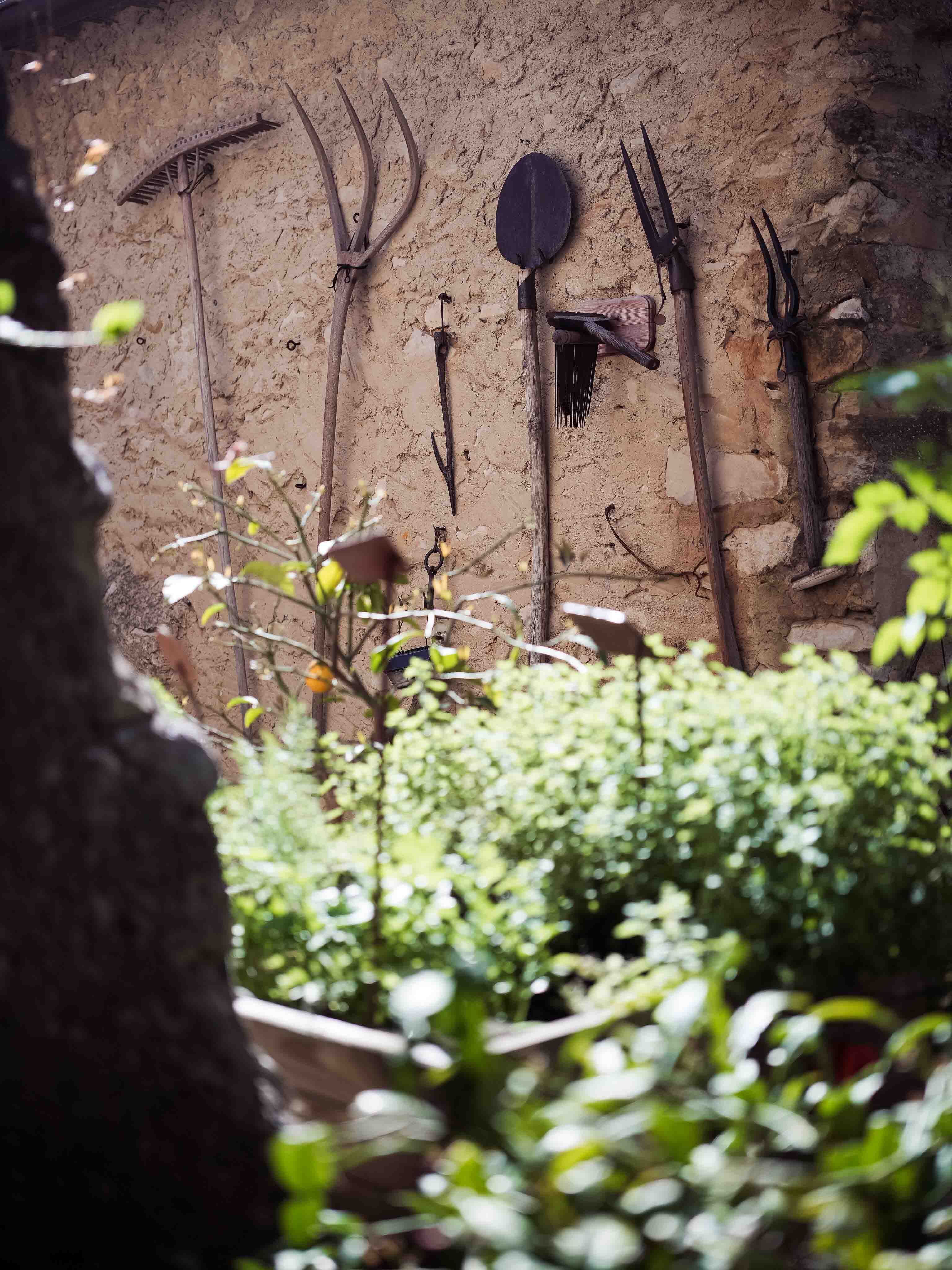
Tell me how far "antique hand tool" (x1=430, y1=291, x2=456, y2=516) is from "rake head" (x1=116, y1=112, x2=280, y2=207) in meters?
1.02

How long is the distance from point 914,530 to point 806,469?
1.83 meters

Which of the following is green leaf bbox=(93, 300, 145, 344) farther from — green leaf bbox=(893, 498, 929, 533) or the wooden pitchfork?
the wooden pitchfork

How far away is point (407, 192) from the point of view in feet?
11.4

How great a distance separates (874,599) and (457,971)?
2.15 meters

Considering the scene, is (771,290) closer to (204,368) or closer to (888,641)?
(888,641)

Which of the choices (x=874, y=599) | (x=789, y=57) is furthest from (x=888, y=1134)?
(x=789, y=57)

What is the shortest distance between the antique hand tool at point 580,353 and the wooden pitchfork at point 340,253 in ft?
2.43

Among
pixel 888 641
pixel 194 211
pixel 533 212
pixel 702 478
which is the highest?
pixel 194 211

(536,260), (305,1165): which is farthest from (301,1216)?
(536,260)

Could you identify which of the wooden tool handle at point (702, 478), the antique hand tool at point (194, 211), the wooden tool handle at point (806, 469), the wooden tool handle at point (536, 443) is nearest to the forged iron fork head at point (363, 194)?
the antique hand tool at point (194, 211)

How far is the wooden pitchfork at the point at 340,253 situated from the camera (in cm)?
354

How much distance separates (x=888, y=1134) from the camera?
0.69 m

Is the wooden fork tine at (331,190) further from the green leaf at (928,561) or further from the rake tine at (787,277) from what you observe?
the green leaf at (928,561)

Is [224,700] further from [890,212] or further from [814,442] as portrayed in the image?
[890,212]
